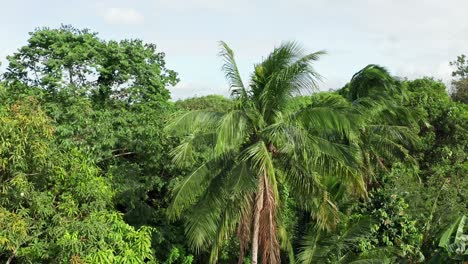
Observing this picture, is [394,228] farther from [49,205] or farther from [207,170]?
[49,205]

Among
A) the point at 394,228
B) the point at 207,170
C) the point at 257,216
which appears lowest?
the point at 394,228

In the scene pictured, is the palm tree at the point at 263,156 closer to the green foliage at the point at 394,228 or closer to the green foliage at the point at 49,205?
the green foliage at the point at 49,205

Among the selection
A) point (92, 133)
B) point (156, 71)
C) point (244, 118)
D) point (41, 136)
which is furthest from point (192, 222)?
point (156, 71)

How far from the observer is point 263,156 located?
10023 millimetres

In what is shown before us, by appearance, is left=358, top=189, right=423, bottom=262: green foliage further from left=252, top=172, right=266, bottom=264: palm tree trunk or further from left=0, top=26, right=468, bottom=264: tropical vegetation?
left=252, top=172, right=266, bottom=264: palm tree trunk

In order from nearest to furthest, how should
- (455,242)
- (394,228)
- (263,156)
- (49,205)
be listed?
(263,156) → (49,205) → (455,242) → (394,228)

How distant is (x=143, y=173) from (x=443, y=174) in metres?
9.97

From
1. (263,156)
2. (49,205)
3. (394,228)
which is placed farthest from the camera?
(394,228)

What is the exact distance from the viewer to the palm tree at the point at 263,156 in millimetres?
10234

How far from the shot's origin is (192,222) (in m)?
11.1

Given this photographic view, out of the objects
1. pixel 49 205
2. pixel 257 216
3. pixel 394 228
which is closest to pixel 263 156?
pixel 257 216

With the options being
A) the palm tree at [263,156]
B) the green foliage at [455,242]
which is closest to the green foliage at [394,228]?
the green foliage at [455,242]

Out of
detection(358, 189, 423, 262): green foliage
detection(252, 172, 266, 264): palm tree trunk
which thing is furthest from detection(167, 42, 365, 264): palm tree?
detection(358, 189, 423, 262): green foliage

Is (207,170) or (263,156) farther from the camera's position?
(207,170)
